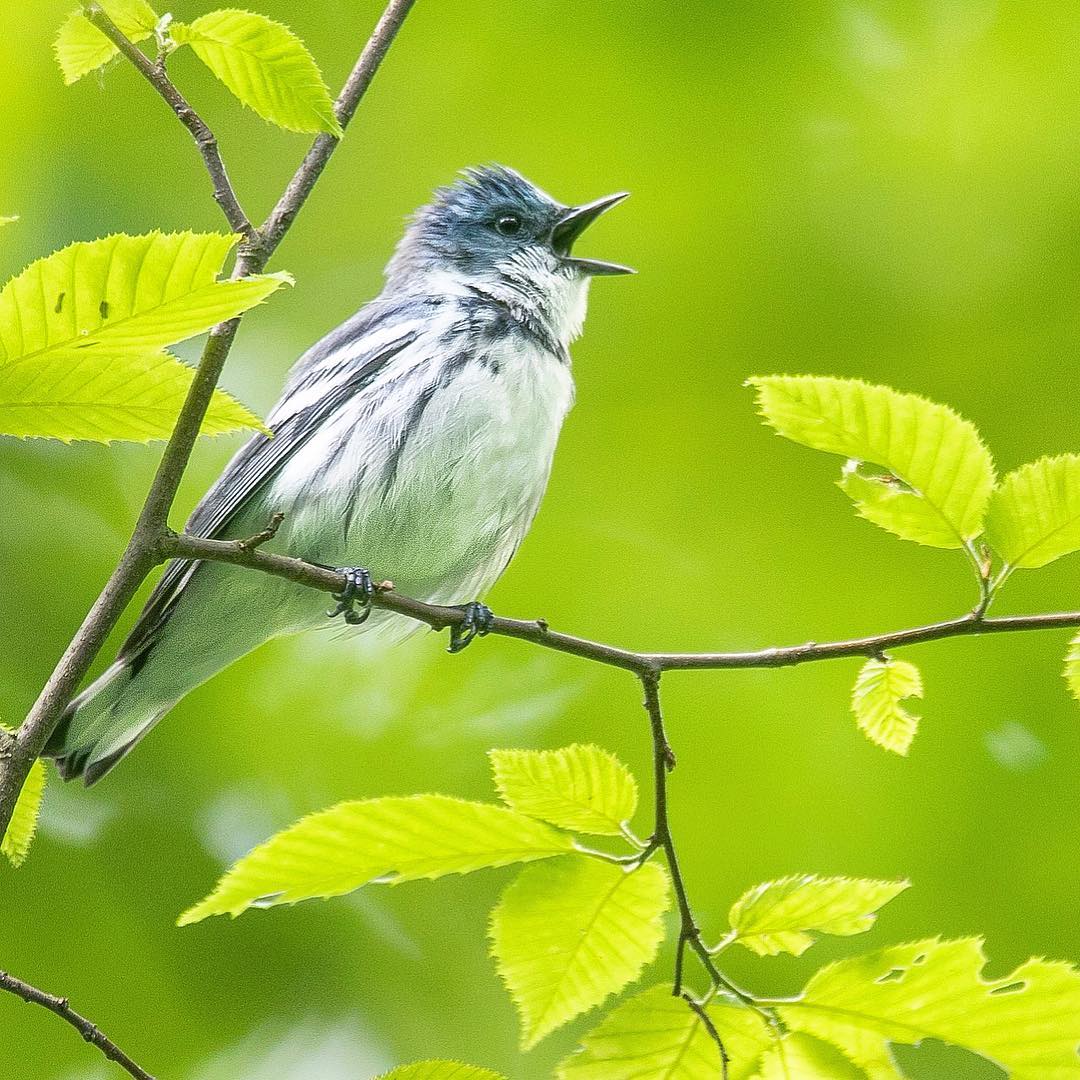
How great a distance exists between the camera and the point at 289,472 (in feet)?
11.2

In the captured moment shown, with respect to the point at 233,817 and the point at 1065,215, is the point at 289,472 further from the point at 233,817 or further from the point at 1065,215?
the point at 1065,215

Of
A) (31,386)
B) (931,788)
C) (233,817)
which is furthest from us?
(233,817)

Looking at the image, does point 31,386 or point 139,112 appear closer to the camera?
point 31,386

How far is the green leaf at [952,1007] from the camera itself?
1.46 m

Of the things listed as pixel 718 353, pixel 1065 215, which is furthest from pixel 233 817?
pixel 1065 215

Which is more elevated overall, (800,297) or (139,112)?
(139,112)

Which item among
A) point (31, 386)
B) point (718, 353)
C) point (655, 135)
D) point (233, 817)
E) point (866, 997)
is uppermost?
point (31, 386)

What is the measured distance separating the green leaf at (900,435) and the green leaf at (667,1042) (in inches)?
25.6

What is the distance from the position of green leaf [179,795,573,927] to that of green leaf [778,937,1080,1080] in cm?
39

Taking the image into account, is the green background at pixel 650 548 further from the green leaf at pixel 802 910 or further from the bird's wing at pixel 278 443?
the green leaf at pixel 802 910

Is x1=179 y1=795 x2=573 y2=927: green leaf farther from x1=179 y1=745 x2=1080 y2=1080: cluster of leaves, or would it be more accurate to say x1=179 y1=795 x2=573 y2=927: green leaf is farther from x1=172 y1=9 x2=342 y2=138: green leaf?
x1=172 y1=9 x2=342 y2=138: green leaf

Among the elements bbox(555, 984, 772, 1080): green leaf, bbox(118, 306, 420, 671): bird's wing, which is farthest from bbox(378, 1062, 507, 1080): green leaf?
bbox(118, 306, 420, 671): bird's wing

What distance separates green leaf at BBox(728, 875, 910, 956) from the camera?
1.64 m

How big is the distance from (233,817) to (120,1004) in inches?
25.6
